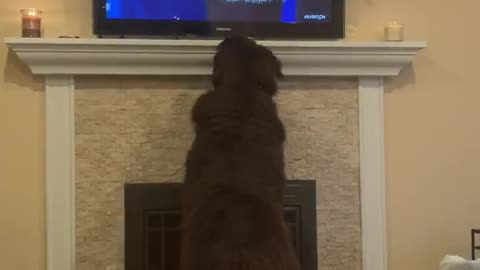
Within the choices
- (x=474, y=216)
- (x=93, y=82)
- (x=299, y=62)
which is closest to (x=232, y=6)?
(x=299, y=62)

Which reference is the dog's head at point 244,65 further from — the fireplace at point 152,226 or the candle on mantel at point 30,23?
the candle on mantel at point 30,23

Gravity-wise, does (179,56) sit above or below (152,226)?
above

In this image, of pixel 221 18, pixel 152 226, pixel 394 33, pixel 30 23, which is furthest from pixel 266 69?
pixel 30 23

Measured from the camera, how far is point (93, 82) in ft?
9.07

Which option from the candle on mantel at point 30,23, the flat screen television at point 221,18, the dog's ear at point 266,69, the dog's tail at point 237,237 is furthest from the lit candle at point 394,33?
the candle on mantel at point 30,23

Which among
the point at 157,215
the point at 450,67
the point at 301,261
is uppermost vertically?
the point at 450,67

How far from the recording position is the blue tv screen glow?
Result: 8.84 feet

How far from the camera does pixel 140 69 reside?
271 centimetres

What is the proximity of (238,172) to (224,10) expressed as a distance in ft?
2.37

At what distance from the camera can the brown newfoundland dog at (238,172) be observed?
225 cm

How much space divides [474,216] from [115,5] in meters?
1.69

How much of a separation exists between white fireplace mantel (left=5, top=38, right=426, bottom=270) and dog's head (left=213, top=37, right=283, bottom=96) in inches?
4.8

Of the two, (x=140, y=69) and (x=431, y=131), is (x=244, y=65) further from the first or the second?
(x=431, y=131)

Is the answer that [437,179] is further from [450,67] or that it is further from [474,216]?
[450,67]
